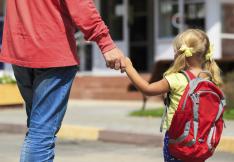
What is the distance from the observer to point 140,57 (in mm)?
21422

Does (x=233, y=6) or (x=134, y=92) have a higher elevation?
(x=233, y=6)

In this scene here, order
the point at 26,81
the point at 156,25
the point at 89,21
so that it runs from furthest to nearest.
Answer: the point at 156,25
the point at 26,81
the point at 89,21

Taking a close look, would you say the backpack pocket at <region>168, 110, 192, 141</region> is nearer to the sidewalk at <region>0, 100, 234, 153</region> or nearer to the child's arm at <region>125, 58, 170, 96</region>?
the child's arm at <region>125, 58, 170, 96</region>

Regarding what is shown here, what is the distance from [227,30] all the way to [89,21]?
1478cm

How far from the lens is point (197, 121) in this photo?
4.10 meters

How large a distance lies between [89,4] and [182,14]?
14.8m

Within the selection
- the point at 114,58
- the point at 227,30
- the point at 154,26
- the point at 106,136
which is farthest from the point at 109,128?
the point at 154,26

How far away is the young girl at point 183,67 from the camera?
4238 mm

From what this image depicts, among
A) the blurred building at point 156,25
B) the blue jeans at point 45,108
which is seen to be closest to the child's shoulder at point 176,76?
the blue jeans at point 45,108

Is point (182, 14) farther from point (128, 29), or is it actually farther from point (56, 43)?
point (56, 43)

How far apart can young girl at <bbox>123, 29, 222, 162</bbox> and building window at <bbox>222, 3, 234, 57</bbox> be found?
1374cm

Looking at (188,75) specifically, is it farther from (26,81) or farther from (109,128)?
(109,128)

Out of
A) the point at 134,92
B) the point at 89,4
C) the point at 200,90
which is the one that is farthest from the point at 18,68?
the point at 134,92

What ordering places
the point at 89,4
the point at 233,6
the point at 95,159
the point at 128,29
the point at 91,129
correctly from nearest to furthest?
1. the point at 89,4
2. the point at 95,159
3. the point at 91,129
4. the point at 233,6
5. the point at 128,29
